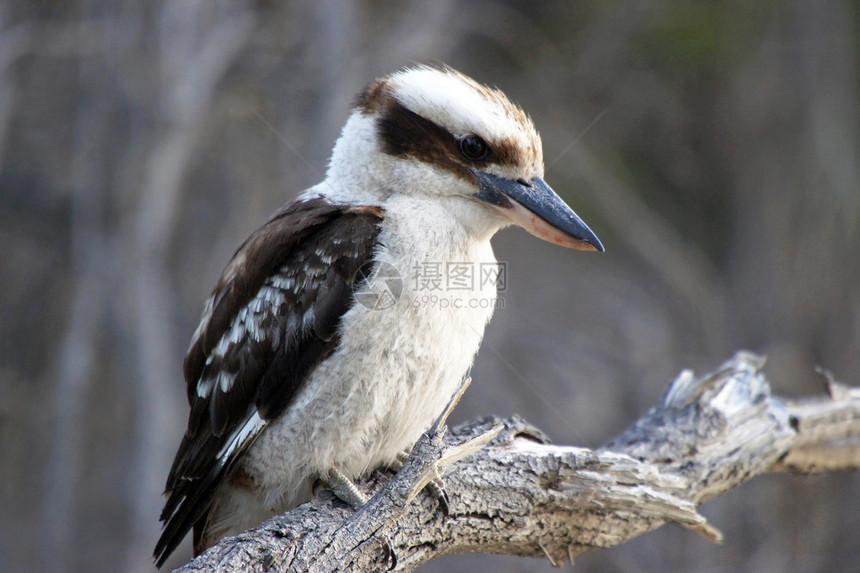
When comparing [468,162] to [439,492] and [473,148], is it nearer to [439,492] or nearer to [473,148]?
[473,148]

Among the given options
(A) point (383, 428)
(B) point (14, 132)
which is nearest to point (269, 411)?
(A) point (383, 428)

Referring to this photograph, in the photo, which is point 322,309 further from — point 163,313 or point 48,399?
point 48,399

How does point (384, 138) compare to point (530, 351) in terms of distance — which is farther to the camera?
point (530, 351)

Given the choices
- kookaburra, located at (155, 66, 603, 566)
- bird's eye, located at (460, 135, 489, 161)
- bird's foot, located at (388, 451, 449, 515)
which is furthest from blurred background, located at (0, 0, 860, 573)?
bird's foot, located at (388, 451, 449, 515)

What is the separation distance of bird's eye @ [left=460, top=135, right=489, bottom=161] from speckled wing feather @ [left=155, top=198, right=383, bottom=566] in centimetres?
26

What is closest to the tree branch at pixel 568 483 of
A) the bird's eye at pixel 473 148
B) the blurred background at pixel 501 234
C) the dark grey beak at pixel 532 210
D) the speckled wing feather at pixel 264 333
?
the speckled wing feather at pixel 264 333

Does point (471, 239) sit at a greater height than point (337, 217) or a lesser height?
greater

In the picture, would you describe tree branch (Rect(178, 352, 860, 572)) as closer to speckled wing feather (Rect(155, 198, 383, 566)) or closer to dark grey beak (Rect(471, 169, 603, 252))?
speckled wing feather (Rect(155, 198, 383, 566))

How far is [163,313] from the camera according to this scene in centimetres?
356

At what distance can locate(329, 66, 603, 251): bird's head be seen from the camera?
193 centimetres

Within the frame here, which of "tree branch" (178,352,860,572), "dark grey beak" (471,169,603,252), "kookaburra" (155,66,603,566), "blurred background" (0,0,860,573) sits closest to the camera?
"tree branch" (178,352,860,572)

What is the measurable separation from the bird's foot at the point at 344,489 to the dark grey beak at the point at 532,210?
70 centimetres

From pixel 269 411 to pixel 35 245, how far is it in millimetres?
2614

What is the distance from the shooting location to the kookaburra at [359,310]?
1807mm
